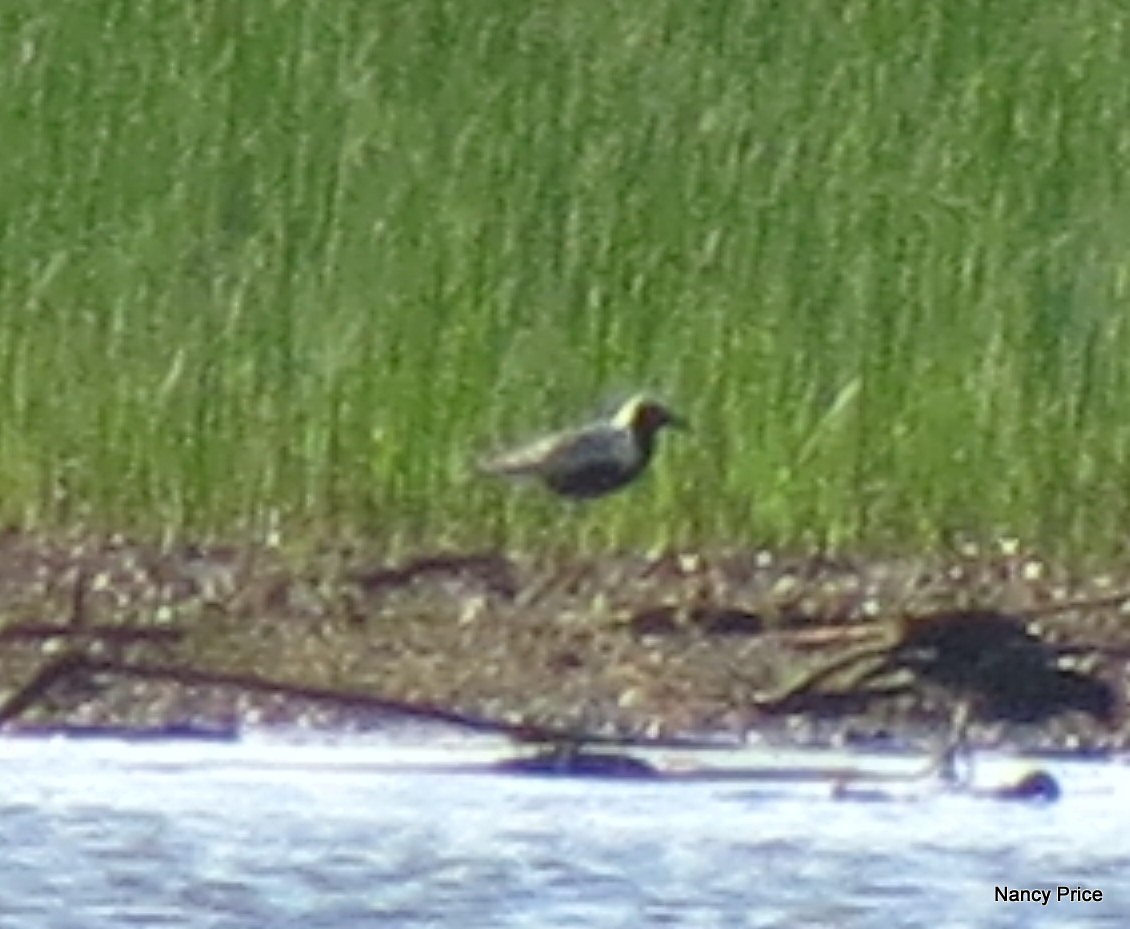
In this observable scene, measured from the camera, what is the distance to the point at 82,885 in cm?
349

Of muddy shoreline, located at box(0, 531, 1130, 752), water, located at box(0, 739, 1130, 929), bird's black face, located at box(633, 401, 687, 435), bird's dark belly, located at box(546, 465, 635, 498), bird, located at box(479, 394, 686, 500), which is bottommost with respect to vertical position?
water, located at box(0, 739, 1130, 929)

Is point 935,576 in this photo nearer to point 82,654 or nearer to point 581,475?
point 581,475

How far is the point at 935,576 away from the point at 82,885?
48 centimetres

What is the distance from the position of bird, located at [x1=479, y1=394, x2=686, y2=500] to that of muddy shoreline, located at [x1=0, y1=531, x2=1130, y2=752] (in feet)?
0.13

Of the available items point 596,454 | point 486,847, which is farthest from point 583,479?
point 486,847

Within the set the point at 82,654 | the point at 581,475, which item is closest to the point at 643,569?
the point at 581,475

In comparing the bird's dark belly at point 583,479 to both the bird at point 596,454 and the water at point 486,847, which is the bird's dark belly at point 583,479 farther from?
the water at point 486,847

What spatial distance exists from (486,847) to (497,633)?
162 mm

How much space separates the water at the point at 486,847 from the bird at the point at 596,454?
158mm

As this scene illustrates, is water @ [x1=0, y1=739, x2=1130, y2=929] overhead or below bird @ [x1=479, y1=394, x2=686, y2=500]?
below

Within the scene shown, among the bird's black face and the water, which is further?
the bird's black face

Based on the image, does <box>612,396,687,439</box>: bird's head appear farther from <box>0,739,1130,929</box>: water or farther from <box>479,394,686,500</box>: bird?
<box>0,739,1130,929</box>: water

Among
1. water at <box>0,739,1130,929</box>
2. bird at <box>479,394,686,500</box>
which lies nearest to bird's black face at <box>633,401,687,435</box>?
bird at <box>479,394,686,500</box>

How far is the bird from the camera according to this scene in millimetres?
3645
